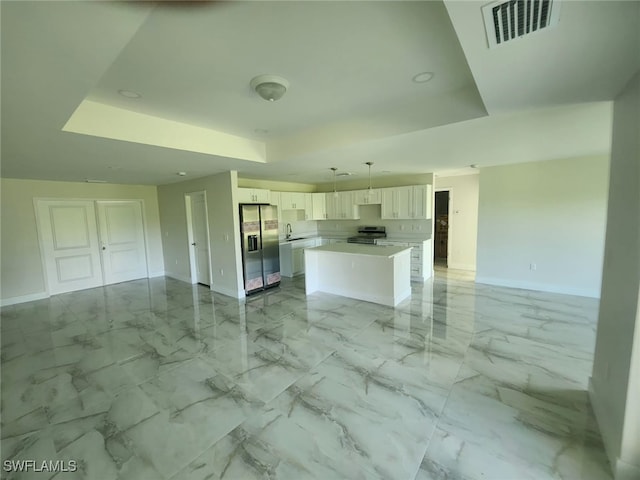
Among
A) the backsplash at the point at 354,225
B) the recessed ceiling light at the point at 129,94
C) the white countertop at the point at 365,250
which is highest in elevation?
the recessed ceiling light at the point at 129,94

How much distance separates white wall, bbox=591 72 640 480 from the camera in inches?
59.5

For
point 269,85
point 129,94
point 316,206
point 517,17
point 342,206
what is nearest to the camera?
point 517,17

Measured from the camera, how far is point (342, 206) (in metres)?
7.19

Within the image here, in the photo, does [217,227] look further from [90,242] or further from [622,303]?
[622,303]

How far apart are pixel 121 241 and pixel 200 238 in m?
2.22

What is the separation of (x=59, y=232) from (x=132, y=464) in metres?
6.00

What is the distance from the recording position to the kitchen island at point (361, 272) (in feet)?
14.5

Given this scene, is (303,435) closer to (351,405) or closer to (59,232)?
(351,405)

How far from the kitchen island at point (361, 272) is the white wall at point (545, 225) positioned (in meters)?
2.12

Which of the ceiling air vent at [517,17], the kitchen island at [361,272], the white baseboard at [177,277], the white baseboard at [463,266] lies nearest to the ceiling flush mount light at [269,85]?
the ceiling air vent at [517,17]

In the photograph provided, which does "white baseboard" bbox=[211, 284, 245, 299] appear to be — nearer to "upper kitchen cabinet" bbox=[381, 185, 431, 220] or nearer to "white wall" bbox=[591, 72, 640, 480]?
"upper kitchen cabinet" bbox=[381, 185, 431, 220]

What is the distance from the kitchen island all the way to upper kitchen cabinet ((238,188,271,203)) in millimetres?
1639

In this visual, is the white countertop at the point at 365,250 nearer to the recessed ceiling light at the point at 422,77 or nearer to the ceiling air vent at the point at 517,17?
the recessed ceiling light at the point at 422,77

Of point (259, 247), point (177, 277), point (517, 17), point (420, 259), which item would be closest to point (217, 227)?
point (259, 247)
